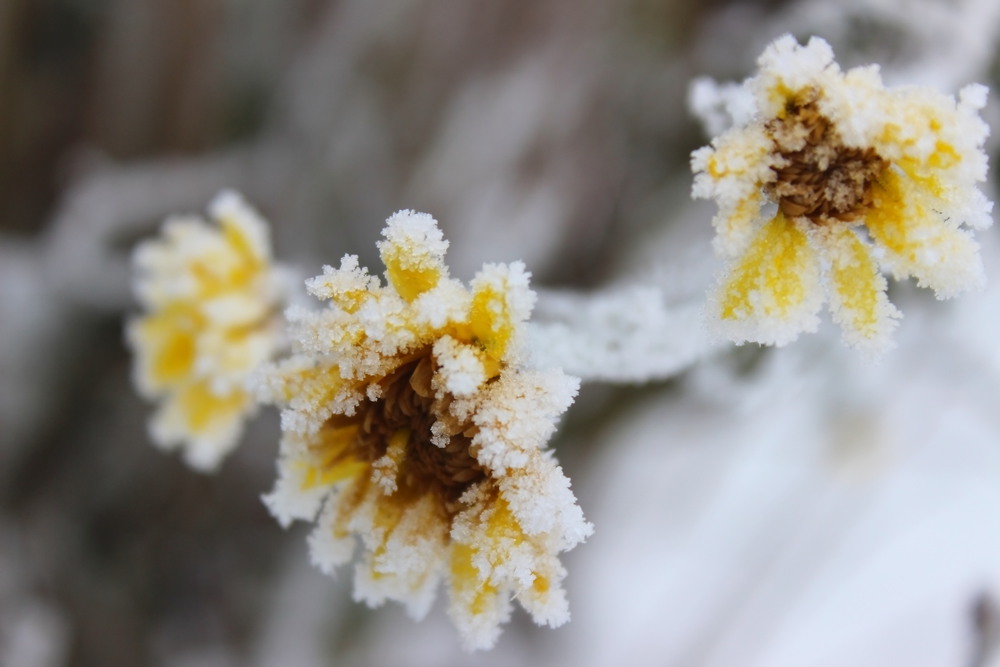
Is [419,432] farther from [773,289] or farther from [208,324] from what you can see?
[208,324]

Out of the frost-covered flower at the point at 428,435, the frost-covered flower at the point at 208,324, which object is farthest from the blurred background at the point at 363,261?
the frost-covered flower at the point at 428,435

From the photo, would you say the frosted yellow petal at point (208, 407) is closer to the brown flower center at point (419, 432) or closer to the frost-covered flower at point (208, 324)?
the frost-covered flower at point (208, 324)

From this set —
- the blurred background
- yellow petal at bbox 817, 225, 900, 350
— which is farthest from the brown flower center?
the blurred background

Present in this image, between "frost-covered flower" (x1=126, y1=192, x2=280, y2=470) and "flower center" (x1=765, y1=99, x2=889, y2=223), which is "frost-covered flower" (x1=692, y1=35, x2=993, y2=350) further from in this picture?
"frost-covered flower" (x1=126, y1=192, x2=280, y2=470)

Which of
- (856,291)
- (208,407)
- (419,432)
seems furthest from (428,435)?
(208,407)

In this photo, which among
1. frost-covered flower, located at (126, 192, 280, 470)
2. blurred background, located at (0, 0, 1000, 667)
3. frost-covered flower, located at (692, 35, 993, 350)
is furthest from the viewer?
blurred background, located at (0, 0, 1000, 667)

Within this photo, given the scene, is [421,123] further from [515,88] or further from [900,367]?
[900,367]

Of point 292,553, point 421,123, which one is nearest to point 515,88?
point 421,123

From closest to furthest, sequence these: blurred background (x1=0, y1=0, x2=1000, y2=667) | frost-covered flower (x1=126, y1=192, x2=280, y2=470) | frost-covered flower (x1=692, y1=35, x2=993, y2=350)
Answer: frost-covered flower (x1=692, y1=35, x2=993, y2=350) → frost-covered flower (x1=126, y1=192, x2=280, y2=470) → blurred background (x1=0, y1=0, x2=1000, y2=667)
